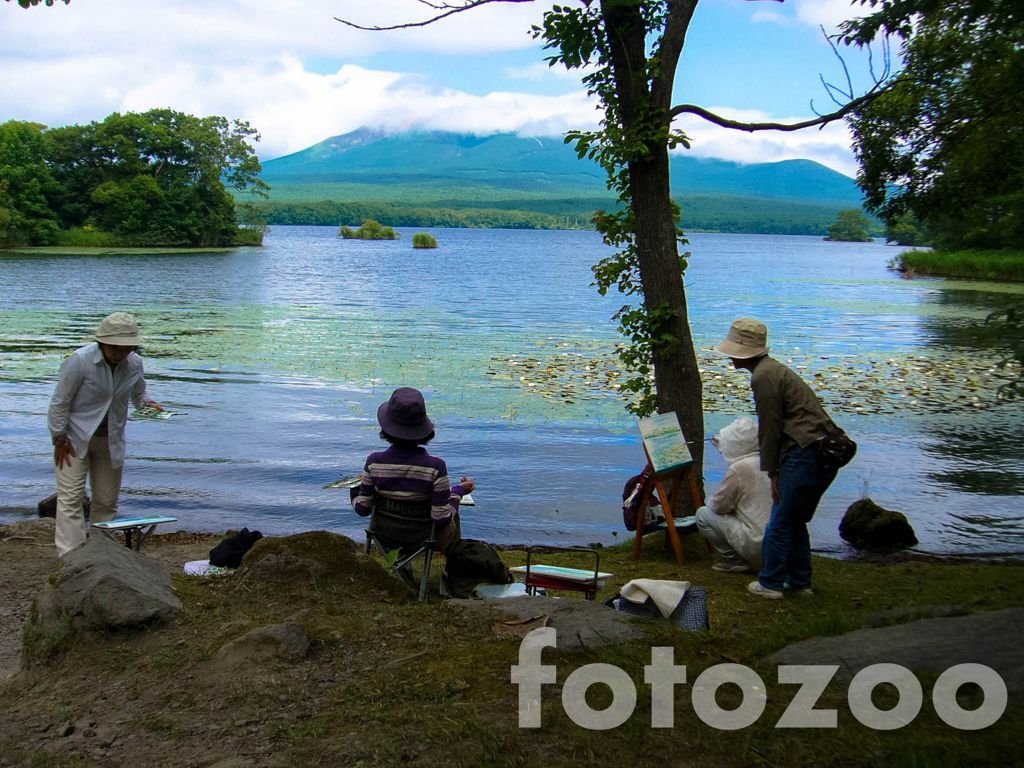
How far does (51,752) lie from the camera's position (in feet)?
13.6

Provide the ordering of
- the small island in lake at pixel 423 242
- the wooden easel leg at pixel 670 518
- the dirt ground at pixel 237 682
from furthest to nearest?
the small island in lake at pixel 423 242 < the wooden easel leg at pixel 670 518 < the dirt ground at pixel 237 682

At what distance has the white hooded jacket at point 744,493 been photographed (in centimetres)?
760

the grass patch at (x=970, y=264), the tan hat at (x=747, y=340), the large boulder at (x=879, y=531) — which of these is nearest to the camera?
the tan hat at (x=747, y=340)

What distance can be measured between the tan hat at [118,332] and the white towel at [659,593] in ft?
13.3

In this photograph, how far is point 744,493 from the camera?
7664mm

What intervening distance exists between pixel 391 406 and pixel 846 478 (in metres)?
8.72

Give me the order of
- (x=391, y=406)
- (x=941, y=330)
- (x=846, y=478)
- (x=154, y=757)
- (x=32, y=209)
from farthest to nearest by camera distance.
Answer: (x=32, y=209), (x=941, y=330), (x=846, y=478), (x=391, y=406), (x=154, y=757)

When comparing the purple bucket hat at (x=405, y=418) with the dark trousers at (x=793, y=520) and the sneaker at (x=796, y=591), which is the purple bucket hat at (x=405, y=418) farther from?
the sneaker at (x=796, y=591)

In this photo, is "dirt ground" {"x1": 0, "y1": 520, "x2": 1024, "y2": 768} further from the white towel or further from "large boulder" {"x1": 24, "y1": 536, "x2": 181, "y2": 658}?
the white towel

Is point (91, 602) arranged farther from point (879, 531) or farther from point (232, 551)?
point (879, 531)

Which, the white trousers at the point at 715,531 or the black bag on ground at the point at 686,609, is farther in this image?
the white trousers at the point at 715,531

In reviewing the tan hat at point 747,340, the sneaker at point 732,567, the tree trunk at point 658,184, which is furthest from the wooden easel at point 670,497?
the tan hat at point 747,340

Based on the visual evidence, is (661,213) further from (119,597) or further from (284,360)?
(284,360)

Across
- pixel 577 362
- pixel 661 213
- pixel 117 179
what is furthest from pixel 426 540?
pixel 117 179
